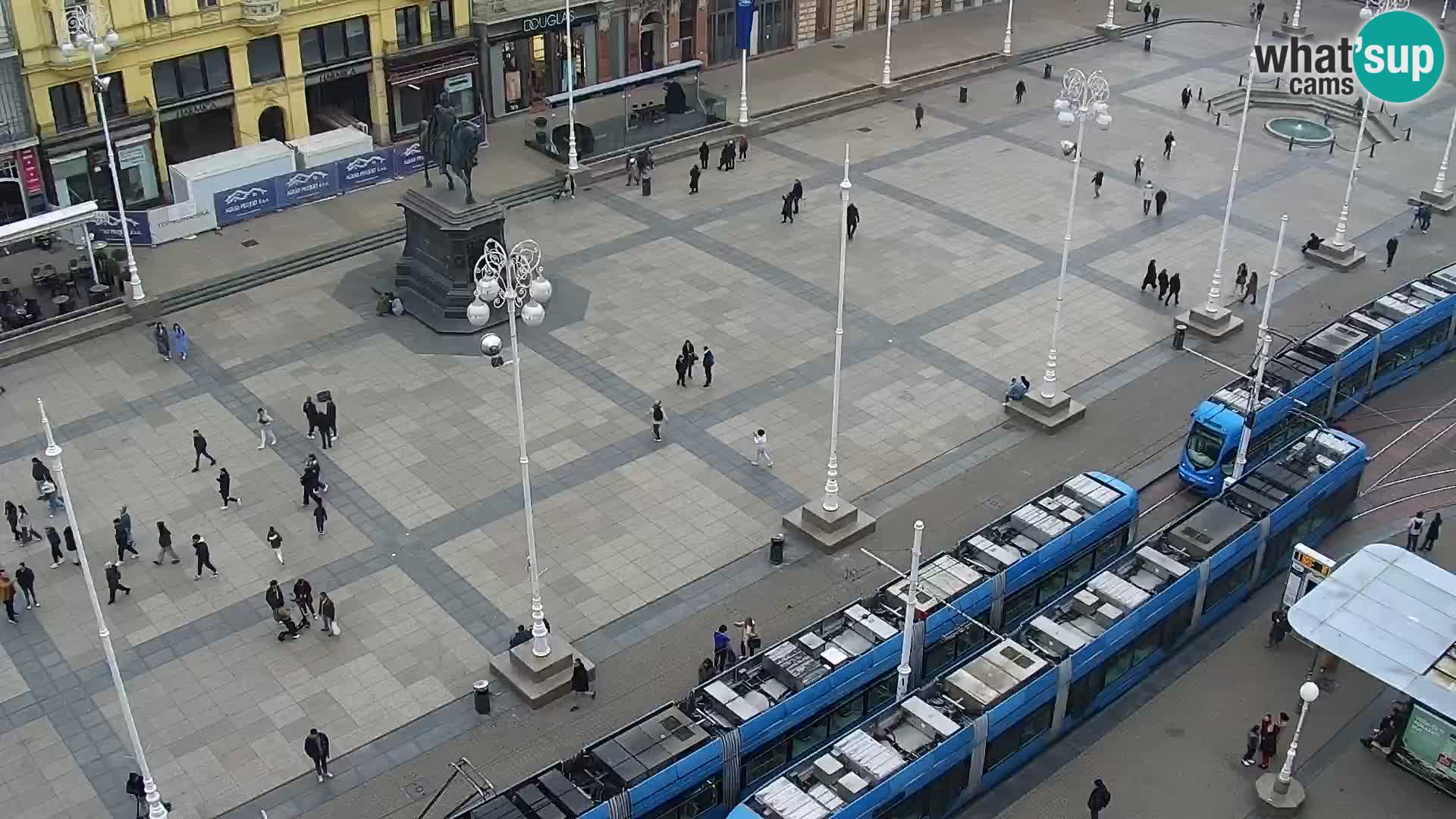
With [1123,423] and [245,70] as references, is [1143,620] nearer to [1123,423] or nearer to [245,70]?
[1123,423]

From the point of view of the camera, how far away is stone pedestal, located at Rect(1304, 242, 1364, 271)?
56125 millimetres

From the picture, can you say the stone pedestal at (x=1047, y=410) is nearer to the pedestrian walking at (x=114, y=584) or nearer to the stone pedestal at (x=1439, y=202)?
the stone pedestal at (x=1439, y=202)

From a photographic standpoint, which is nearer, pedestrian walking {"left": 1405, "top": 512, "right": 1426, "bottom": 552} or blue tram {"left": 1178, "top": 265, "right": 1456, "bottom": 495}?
pedestrian walking {"left": 1405, "top": 512, "right": 1426, "bottom": 552}

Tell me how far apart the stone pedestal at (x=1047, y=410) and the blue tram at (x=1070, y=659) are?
25.1ft

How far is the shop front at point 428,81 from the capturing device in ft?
210

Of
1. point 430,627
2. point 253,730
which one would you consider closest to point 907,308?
point 430,627

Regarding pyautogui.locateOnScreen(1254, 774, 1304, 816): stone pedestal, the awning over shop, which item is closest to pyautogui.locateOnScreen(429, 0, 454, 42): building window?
the awning over shop

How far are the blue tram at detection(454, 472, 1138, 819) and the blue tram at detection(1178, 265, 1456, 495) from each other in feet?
17.1

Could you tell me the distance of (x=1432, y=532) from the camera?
4016 cm

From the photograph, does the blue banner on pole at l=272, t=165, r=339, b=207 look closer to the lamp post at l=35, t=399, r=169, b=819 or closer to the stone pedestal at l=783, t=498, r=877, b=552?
the stone pedestal at l=783, t=498, r=877, b=552

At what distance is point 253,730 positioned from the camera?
110 feet

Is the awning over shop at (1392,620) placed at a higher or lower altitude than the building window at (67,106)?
lower

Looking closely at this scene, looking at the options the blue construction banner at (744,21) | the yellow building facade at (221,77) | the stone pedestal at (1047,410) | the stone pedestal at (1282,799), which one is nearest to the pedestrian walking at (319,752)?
the stone pedestal at (1282,799)

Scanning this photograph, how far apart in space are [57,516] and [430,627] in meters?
12.4
